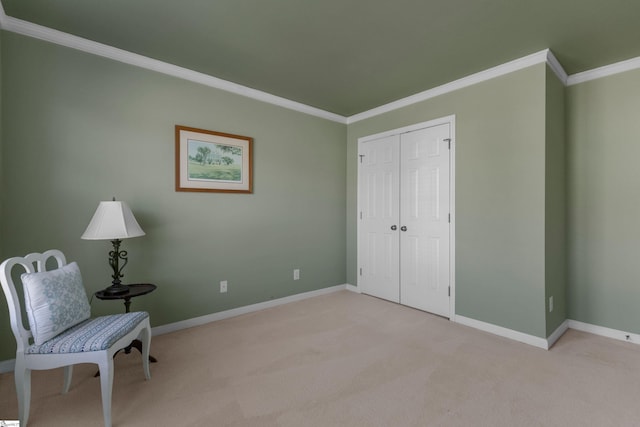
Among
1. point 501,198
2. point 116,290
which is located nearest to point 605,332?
point 501,198

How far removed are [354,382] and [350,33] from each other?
97.6 inches

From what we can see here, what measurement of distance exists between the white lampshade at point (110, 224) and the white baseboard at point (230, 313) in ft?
3.61

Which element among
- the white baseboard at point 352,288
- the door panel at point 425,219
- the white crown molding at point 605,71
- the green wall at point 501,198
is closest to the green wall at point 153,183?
the white baseboard at point 352,288

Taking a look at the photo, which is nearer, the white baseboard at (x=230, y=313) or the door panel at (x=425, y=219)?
the white baseboard at (x=230, y=313)

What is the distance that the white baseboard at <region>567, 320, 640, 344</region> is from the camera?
259 centimetres

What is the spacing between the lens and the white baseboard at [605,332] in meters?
2.59

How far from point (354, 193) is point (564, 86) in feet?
8.13

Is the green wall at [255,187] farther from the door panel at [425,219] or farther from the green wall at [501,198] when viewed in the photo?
the door panel at [425,219]

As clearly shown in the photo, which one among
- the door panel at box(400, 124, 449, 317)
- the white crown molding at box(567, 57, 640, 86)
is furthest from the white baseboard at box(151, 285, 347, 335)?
the white crown molding at box(567, 57, 640, 86)

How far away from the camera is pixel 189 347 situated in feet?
8.13

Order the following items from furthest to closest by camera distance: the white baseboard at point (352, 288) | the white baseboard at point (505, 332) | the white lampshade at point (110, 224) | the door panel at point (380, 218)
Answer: the white baseboard at point (352, 288) < the door panel at point (380, 218) < the white baseboard at point (505, 332) < the white lampshade at point (110, 224)

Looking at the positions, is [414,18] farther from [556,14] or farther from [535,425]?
[535,425]

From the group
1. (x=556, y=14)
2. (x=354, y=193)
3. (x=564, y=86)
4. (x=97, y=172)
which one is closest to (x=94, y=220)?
(x=97, y=172)

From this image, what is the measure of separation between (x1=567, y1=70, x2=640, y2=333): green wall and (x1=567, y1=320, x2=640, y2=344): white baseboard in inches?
1.6
